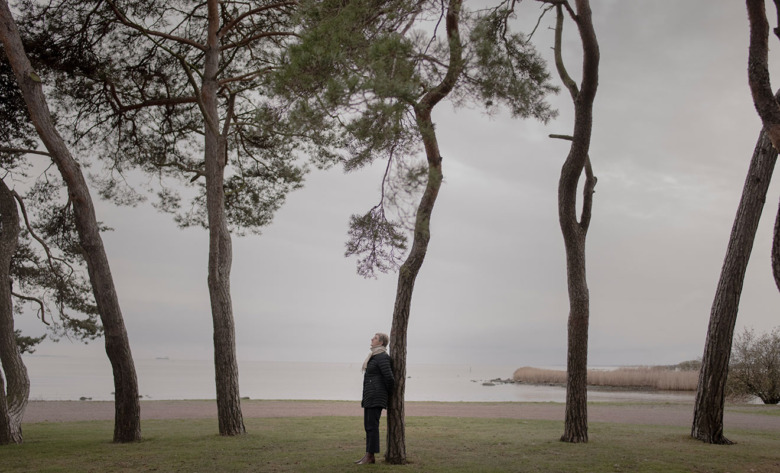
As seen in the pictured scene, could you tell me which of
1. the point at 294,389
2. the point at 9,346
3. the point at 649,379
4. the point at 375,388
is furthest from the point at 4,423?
the point at 649,379

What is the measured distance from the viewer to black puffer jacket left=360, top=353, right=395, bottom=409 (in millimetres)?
7188

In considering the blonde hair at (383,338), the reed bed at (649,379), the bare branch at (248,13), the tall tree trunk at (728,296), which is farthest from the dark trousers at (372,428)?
the reed bed at (649,379)

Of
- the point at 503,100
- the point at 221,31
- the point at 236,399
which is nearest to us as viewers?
the point at 503,100

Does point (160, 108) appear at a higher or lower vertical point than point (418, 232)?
higher

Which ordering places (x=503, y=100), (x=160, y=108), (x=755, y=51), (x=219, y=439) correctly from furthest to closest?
(x=160, y=108) < (x=219, y=439) < (x=503, y=100) < (x=755, y=51)

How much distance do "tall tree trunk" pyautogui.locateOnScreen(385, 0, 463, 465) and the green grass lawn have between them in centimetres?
47

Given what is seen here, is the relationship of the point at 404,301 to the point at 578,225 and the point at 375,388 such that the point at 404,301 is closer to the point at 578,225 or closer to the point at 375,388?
the point at 375,388

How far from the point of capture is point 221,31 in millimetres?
11875

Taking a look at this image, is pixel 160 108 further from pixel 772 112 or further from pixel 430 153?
pixel 772 112

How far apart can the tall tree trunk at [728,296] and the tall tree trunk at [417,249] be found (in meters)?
5.04

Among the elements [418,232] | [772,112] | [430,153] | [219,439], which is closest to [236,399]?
[219,439]

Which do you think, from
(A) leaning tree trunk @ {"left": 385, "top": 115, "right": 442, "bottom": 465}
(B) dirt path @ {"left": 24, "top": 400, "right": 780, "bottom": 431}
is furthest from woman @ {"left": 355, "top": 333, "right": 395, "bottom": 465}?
(B) dirt path @ {"left": 24, "top": 400, "right": 780, "bottom": 431}

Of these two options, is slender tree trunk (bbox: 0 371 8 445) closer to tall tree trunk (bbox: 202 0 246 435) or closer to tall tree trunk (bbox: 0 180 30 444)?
tall tree trunk (bbox: 0 180 30 444)

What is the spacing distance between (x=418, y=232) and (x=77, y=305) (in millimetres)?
10999
